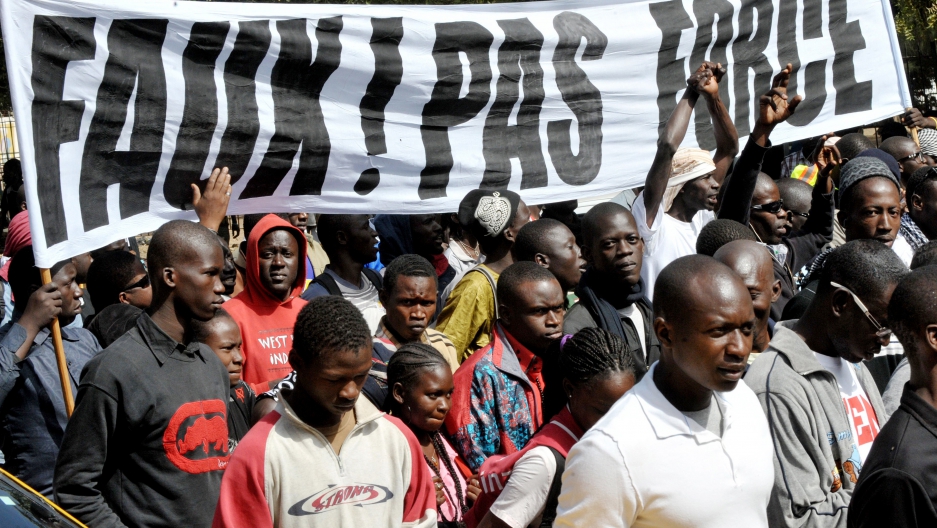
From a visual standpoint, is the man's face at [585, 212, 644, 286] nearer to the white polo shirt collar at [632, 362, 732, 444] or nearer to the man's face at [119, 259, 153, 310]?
the white polo shirt collar at [632, 362, 732, 444]

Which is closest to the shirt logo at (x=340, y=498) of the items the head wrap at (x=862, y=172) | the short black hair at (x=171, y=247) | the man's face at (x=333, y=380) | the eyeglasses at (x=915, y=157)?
the man's face at (x=333, y=380)

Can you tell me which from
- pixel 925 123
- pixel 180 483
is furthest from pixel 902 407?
pixel 925 123

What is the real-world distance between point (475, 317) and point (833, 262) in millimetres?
1952

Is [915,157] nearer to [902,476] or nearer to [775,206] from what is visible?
[775,206]

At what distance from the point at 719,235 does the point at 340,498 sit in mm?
2775

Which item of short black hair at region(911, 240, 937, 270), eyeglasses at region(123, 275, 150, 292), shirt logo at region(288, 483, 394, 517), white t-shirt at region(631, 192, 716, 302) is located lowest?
shirt logo at region(288, 483, 394, 517)

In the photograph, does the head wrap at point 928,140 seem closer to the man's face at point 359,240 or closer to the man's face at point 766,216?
the man's face at point 766,216

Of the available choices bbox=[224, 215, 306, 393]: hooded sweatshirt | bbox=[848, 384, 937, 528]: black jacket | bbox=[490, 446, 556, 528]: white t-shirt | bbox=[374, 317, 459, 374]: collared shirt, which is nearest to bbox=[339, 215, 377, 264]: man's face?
bbox=[224, 215, 306, 393]: hooded sweatshirt

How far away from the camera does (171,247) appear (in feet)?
12.6

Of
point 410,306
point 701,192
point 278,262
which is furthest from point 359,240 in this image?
point 701,192

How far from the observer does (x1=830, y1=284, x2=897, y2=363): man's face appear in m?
3.61

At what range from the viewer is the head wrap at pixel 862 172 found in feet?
18.9

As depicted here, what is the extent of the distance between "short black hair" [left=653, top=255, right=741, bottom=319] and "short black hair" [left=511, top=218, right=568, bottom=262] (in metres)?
2.54

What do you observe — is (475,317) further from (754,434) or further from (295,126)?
(754,434)
